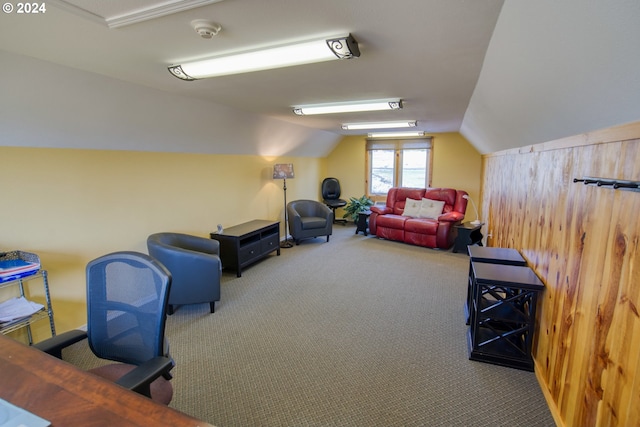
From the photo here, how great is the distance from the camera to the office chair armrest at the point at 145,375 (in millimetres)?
1067

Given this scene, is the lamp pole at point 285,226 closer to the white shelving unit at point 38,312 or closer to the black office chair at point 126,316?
the white shelving unit at point 38,312

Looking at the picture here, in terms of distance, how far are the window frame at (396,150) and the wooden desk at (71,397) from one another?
21.8ft

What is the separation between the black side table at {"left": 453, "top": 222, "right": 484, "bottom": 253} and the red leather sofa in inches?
7.4

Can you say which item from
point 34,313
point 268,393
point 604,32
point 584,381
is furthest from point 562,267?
point 34,313

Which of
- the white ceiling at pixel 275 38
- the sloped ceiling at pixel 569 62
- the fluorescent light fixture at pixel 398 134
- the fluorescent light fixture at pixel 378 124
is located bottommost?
the sloped ceiling at pixel 569 62

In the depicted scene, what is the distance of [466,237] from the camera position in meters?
4.95

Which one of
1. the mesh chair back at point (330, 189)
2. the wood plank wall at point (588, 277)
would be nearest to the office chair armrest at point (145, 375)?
the wood plank wall at point (588, 277)

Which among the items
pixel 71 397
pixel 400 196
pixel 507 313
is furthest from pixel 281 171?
pixel 71 397

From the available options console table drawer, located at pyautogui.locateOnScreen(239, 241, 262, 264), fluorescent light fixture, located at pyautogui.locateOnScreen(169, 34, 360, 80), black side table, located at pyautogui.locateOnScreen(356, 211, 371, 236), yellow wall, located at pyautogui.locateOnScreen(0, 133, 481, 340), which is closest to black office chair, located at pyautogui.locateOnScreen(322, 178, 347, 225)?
black side table, located at pyautogui.locateOnScreen(356, 211, 371, 236)

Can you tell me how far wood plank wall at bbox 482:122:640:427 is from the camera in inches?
45.4

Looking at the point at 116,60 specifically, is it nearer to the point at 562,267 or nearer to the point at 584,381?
the point at 562,267

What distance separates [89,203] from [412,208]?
5062 mm

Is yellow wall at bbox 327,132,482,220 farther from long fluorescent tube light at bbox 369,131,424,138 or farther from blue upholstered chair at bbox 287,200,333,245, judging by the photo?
blue upholstered chair at bbox 287,200,333,245

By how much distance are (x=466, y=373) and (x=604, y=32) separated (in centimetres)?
213
